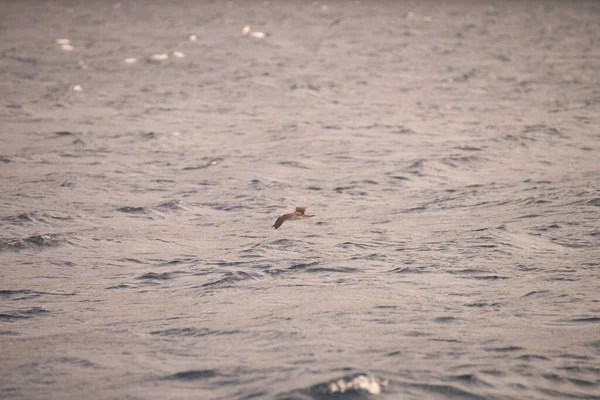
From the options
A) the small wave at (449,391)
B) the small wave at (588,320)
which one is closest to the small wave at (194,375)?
the small wave at (449,391)

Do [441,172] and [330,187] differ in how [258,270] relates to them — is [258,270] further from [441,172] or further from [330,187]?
[441,172]

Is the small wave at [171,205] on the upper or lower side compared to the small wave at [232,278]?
lower

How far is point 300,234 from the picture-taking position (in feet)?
33.9

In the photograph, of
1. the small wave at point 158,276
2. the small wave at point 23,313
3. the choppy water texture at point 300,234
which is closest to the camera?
the choppy water texture at point 300,234

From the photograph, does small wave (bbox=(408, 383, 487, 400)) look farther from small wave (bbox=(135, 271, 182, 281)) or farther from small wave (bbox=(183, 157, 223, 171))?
small wave (bbox=(183, 157, 223, 171))

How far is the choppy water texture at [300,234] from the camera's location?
6.43 meters

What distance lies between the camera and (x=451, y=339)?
6.86 meters

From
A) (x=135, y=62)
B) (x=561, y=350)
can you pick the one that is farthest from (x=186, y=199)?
(x=135, y=62)

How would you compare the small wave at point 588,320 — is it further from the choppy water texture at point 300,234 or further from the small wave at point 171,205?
the small wave at point 171,205

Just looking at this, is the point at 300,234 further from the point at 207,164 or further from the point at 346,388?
the point at 346,388

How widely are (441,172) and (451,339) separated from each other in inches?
277

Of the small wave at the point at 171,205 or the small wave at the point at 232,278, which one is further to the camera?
the small wave at the point at 171,205

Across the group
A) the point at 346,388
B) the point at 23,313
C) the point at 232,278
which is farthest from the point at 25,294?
the point at 346,388

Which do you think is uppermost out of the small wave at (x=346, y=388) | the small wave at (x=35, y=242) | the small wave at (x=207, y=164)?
the small wave at (x=346, y=388)
